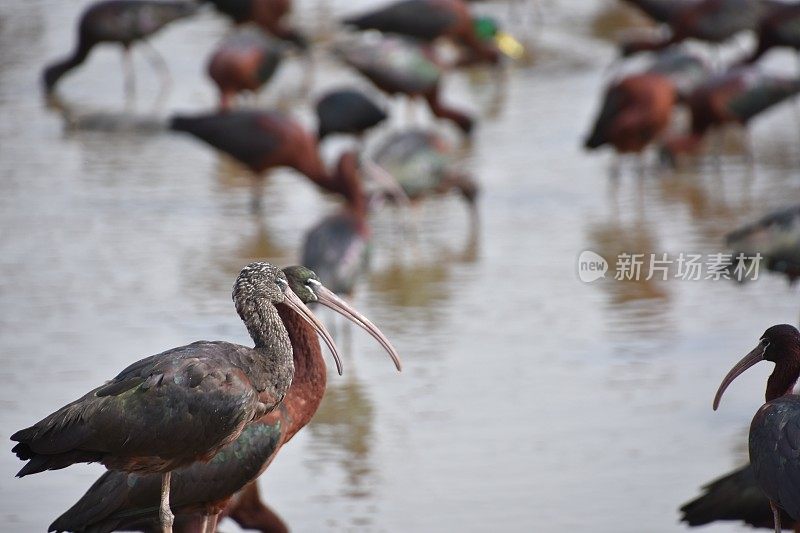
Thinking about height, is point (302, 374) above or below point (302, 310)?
below

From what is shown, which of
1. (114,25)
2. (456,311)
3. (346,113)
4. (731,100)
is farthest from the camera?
(114,25)

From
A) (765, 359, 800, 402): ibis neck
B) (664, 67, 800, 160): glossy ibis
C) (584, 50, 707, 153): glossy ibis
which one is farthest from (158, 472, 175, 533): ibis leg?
(664, 67, 800, 160): glossy ibis

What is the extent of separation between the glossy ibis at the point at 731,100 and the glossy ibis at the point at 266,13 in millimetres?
4556

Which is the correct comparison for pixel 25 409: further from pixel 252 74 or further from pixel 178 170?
pixel 252 74

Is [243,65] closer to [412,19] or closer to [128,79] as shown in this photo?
[412,19]

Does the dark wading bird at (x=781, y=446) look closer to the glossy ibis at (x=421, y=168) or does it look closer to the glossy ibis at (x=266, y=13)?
the glossy ibis at (x=421, y=168)

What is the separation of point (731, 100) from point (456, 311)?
4.48 m

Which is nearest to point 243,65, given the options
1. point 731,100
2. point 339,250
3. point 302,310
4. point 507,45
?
point 507,45

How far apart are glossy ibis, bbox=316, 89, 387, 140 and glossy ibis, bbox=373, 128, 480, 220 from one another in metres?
1.37

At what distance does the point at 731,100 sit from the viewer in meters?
13.2

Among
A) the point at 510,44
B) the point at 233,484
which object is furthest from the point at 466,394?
the point at 510,44

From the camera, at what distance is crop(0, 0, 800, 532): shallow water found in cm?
702

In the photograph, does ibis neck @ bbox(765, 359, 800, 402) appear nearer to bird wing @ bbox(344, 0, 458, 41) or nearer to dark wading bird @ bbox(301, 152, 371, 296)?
dark wading bird @ bbox(301, 152, 371, 296)

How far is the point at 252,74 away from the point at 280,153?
2.72m
